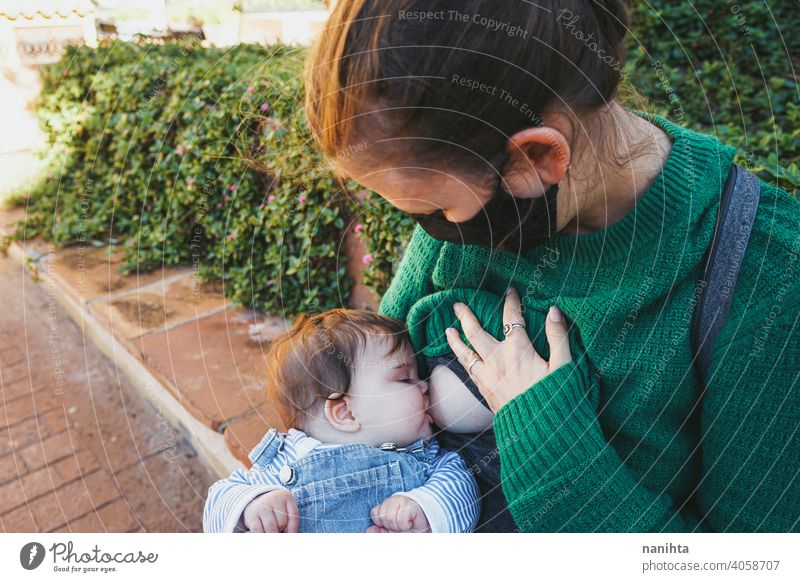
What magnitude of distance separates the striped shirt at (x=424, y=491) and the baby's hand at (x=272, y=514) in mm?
24

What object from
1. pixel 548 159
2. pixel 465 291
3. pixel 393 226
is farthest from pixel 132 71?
pixel 548 159

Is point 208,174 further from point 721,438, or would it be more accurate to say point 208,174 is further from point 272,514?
point 721,438

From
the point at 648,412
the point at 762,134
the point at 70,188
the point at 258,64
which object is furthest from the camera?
the point at 70,188

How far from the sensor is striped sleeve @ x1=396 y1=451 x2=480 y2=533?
1143mm

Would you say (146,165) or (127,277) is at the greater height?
(146,165)

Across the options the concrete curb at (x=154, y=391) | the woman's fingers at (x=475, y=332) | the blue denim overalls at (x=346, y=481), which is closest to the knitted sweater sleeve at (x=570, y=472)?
the woman's fingers at (x=475, y=332)

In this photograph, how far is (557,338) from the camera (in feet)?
3.60

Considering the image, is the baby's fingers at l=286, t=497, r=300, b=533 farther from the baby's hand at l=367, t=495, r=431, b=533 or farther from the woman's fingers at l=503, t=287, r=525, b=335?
the woman's fingers at l=503, t=287, r=525, b=335

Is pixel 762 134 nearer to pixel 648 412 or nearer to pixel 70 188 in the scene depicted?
pixel 648 412

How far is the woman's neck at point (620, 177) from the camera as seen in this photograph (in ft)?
3.33

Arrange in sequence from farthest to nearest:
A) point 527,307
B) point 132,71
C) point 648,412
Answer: point 132,71 < point 527,307 < point 648,412

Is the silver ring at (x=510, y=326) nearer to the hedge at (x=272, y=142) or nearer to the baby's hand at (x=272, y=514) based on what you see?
the baby's hand at (x=272, y=514)

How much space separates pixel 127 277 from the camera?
117 inches

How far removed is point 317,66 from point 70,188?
326 cm
